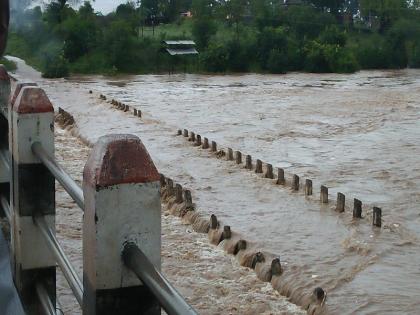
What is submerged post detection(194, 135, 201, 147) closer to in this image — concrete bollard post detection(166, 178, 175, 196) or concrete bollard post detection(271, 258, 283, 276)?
concrete bollard post detection(166, 178, 175, 196)

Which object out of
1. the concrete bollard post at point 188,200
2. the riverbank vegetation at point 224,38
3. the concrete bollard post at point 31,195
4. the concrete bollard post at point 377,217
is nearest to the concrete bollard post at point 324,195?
the concrete bollard post at point 377,217

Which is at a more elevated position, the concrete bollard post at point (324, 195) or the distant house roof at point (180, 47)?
the distant house roof at point (180, 47)

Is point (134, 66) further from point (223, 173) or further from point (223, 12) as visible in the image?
point (223, 173)

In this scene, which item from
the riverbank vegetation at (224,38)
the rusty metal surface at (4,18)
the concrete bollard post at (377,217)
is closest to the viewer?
the rusty metal surface at (4,18)

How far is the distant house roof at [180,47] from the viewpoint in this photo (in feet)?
151

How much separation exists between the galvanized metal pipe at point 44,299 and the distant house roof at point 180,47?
42592 millimetres

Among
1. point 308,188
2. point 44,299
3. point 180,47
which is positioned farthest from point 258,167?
point 180,47

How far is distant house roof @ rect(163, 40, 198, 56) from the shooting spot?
45.9 m

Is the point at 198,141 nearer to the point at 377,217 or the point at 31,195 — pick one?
the point at 377,217

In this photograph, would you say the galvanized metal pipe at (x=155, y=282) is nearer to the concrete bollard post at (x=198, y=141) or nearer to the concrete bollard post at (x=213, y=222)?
the concrete bollard post at (x=213, y=222)

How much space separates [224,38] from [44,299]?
48.0m

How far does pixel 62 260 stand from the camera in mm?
2719

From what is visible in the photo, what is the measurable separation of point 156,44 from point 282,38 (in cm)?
850

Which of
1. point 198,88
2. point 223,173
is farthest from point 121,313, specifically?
point 198,88
